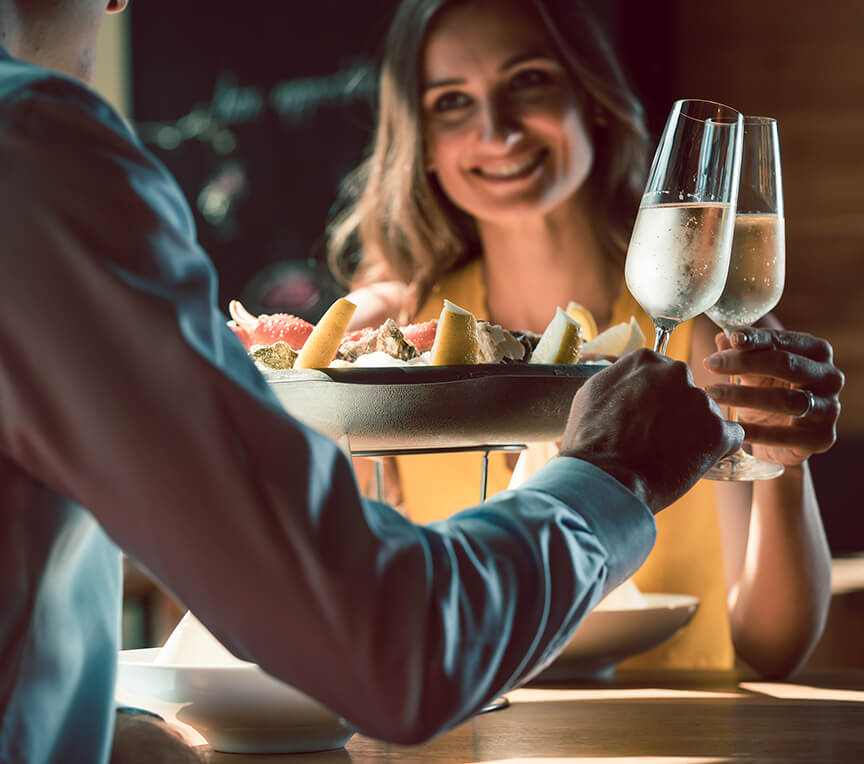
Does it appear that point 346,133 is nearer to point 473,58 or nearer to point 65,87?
point 473,58

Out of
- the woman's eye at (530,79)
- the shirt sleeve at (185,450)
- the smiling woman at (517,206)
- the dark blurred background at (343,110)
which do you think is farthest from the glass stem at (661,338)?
the dark blurred background at (343,110)

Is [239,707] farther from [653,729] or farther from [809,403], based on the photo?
[809,403]

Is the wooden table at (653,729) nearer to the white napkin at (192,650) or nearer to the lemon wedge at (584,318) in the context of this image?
the white napkin at (192,650)

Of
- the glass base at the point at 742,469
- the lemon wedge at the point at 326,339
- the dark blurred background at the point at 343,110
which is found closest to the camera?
the lemon wedge at the point at 326,339

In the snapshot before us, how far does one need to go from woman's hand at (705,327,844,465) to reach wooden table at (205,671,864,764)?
27 cm

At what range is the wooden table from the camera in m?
0.82

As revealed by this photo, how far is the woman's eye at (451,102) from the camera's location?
2.00m

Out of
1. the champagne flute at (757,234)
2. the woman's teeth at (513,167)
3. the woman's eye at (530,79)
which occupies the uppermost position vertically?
the woman's eye at (530,79)

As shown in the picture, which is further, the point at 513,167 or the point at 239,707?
the point at 513,167

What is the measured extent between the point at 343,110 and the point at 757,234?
99.8 inches

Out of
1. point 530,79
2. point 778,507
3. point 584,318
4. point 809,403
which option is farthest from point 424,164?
point 809,403

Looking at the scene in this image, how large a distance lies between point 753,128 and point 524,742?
68 cm

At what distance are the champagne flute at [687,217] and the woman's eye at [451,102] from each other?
1024 millimetres

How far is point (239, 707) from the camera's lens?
84 cm
